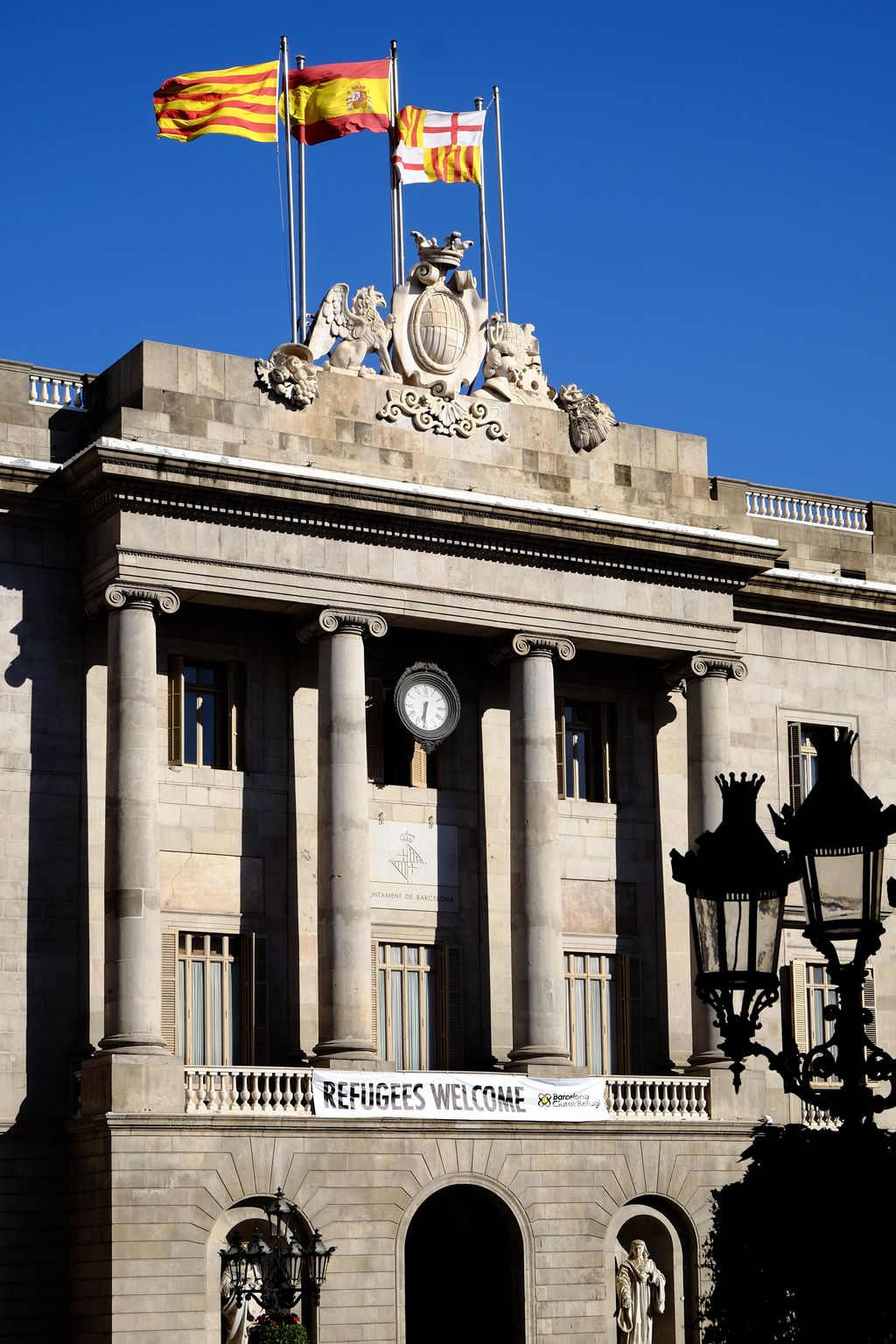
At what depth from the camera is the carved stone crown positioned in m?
45.1

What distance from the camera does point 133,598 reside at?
3988 cm

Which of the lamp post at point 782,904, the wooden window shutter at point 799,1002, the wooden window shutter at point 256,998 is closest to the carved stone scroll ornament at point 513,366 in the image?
the wooden window shutter at point 256,998

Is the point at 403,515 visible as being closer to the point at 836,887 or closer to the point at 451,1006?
the point at 451,1006

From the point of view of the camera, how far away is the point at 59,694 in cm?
4066

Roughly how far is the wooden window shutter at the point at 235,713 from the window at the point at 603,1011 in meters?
7.65

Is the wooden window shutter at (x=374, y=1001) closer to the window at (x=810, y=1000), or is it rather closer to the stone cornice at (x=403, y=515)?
the stone cornice at (x=403, y=515)

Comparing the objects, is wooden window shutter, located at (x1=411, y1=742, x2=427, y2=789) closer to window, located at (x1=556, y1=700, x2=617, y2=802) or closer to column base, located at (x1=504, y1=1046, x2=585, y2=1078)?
window, located at (x1=556, y1=700, x2=617, y2=802)

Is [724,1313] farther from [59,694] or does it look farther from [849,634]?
[849,634]

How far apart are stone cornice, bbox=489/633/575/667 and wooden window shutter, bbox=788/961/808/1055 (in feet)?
27.5

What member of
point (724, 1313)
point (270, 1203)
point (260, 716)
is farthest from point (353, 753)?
point (724, 1313)

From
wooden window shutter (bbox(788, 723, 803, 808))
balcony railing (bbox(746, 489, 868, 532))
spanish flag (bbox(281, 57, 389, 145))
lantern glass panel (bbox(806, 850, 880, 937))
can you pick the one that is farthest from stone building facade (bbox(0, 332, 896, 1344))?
lantern glass panel (bbox(806, 850, 880, 937))

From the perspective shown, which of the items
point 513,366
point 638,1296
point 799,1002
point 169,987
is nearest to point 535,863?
point 169,987

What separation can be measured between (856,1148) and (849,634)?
3421 centimetres

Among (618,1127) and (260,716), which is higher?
(260,716)
